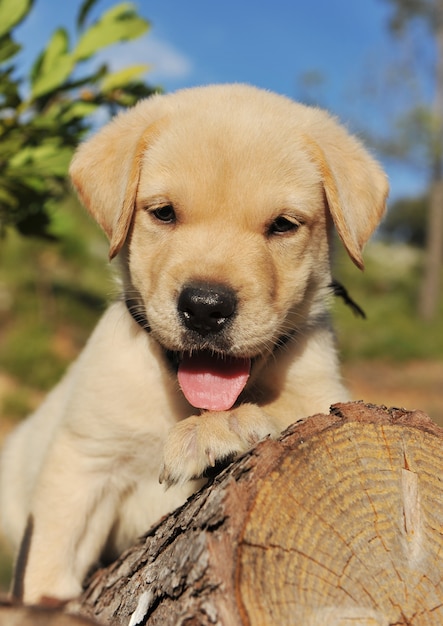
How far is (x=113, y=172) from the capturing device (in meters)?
3.32

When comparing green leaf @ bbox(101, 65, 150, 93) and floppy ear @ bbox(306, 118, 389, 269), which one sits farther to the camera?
green leaf @ bbox(101, 65, 150, 93)

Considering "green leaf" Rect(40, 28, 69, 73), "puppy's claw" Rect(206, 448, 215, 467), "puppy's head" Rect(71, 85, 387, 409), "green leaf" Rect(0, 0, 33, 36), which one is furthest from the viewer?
"green leaf" Rect(40, 28, 69, 73)

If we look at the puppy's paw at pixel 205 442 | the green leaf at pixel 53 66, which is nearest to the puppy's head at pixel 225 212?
the puppy's paw at pixel 205 442

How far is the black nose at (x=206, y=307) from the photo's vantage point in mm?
2789

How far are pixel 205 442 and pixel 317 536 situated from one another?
0.61m

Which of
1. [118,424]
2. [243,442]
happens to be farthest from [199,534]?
[118,424]

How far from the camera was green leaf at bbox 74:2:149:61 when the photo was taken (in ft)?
13.1

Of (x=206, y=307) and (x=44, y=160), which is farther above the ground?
(x=206, y=307)

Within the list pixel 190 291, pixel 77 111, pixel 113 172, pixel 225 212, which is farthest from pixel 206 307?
pixel 77 111

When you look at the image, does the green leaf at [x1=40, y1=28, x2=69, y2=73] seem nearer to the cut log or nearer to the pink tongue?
the pink tongue

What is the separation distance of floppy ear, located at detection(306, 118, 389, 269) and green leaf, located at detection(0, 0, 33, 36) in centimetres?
159

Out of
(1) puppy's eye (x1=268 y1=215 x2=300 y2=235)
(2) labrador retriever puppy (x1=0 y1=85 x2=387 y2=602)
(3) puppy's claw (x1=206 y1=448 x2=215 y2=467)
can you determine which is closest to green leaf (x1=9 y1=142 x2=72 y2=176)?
(2) labrador retriever puppy (x1=0 y1=85 x2=387 y2=602)

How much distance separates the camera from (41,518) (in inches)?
131

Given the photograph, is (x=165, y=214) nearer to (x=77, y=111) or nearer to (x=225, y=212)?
(x=225, y=212)
